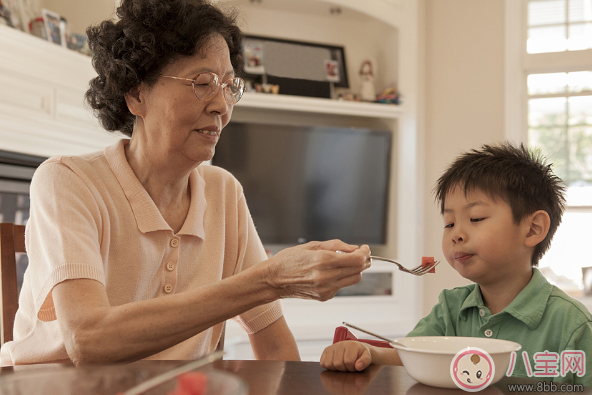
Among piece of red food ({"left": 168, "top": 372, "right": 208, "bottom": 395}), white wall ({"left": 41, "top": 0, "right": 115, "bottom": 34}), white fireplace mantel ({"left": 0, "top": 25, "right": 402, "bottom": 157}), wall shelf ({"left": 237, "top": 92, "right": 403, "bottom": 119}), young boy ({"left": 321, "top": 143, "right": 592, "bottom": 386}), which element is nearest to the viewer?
piece of red food ({"left": 168, "top": 372, "right": 208, "bottom": 395})

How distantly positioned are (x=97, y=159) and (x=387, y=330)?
3.02m

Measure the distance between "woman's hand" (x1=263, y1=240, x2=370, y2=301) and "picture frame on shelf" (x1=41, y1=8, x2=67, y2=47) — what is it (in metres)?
2.18

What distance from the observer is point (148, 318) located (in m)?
0.89

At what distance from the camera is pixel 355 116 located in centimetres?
432

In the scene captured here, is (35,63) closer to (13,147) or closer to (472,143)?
(13,147)

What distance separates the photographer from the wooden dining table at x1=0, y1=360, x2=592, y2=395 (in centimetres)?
72

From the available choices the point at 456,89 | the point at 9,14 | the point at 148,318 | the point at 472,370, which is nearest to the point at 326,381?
the point at 472,370

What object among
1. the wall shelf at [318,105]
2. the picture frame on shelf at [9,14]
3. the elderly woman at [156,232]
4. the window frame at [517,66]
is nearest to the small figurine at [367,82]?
the wall shelf at [318,105]

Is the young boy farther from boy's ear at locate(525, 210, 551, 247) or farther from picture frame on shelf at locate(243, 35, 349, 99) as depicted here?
picture frame on shelf at locate(243, 35, 349, 99)

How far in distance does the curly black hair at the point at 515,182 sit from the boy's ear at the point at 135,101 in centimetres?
75

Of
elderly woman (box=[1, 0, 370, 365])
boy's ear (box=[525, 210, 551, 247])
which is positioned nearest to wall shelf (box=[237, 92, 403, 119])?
elderly woman (box=[1, 0, 370, 365])

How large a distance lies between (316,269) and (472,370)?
0.28 m

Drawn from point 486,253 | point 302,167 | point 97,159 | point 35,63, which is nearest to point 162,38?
point 97,159

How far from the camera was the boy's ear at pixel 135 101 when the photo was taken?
1.28m
